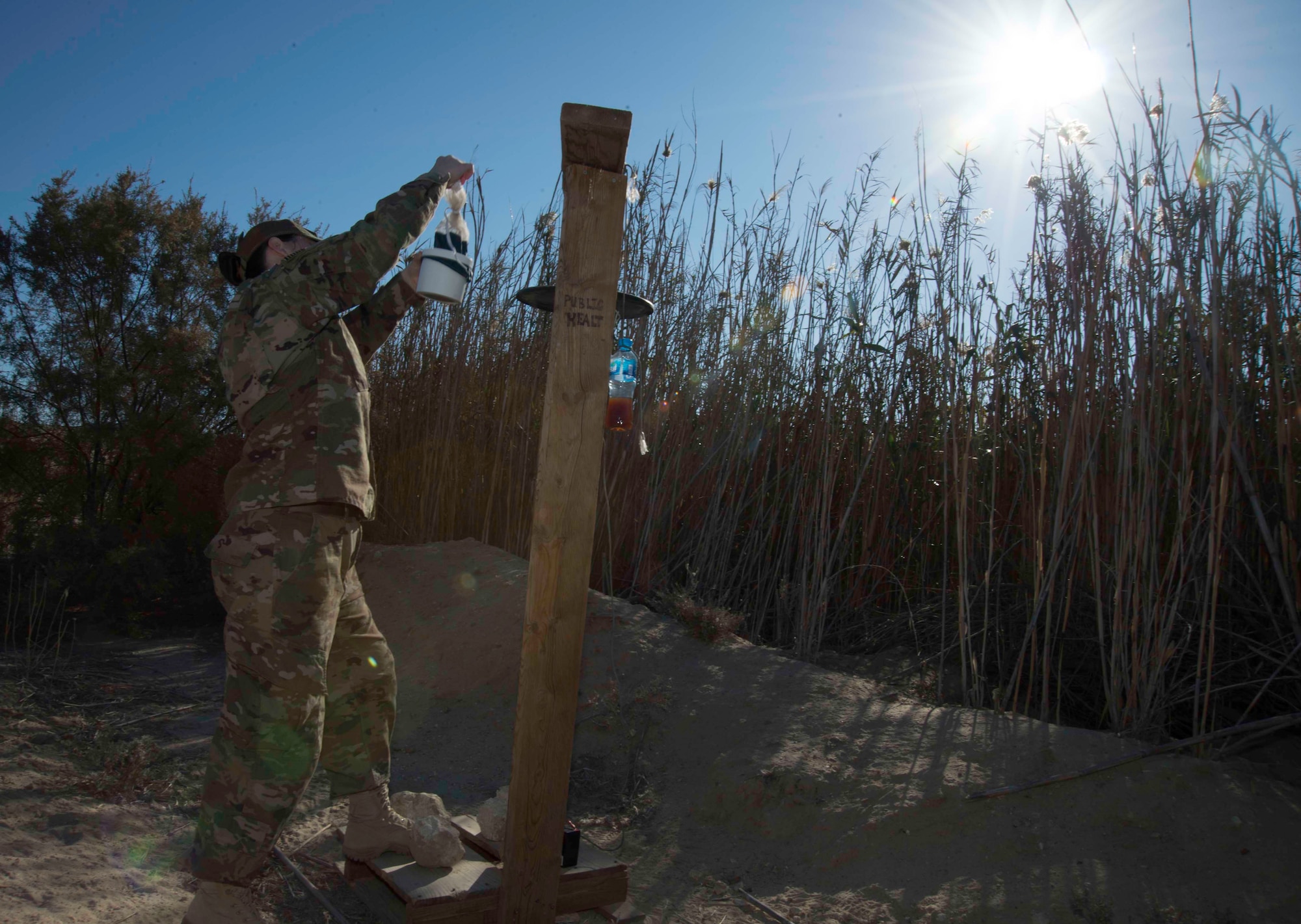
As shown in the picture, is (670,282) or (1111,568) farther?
(670,282)

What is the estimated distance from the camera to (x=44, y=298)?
5352 millimetres

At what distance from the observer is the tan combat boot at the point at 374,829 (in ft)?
6.89

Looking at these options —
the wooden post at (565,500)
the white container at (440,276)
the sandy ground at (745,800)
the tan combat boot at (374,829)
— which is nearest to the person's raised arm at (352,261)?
the white container at (440,276)

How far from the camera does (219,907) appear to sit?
5.80 ft

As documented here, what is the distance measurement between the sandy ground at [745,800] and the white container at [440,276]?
1502 millimetres

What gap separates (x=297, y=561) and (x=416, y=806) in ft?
2.58

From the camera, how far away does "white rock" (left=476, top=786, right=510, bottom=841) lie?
87.8 inches

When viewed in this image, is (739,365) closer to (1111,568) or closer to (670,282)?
(670,282)

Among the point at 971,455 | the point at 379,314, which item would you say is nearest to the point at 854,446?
the point at 971,455

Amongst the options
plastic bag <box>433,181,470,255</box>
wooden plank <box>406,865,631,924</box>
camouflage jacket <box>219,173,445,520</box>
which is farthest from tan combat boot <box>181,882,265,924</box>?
plastic bag <box>433,181,470,255</box>

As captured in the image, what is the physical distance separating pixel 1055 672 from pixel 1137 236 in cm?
163

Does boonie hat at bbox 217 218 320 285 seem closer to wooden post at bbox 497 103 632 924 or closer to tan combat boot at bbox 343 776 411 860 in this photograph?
wooden post at bbox 497 103 632 924

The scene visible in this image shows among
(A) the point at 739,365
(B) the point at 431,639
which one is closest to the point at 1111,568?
(A) the point at 739,365

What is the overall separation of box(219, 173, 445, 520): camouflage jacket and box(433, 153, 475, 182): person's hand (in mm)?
43
